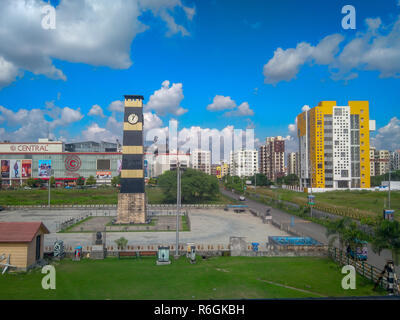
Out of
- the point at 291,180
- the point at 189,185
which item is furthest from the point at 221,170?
the point at 189,185

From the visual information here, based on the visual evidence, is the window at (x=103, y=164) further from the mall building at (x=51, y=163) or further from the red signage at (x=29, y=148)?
the red signage at (x=29, y=148)

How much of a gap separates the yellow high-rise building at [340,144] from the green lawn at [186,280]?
188 feet

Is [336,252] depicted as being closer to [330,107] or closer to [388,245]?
[388,245]

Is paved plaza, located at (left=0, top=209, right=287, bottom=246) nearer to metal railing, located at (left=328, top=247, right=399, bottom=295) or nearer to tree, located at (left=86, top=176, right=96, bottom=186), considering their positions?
metal railing, located at (left=328, top=247, right=399, bottom=295)

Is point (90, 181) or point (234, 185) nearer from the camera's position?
point (234, 185)

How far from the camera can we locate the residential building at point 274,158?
117 metres

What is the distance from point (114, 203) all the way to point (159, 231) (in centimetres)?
2486

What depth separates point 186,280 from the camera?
12117 millimetres

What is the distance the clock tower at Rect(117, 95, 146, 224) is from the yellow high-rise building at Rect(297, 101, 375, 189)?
49.9m

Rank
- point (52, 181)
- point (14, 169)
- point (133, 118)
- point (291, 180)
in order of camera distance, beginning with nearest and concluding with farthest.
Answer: point (133, 118), point (52, 181), point (14, 169), point (291, 180)

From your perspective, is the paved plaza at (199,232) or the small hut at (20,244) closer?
the small hut at (20,244)

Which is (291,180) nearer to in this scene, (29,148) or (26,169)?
(26,169)

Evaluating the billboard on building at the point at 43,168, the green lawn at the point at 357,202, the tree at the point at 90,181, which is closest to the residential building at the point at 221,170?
the tree at the point at 90,181

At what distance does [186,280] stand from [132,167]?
20.7 m
